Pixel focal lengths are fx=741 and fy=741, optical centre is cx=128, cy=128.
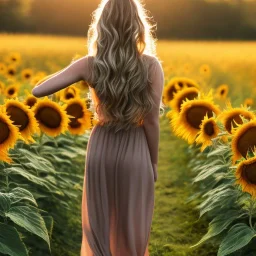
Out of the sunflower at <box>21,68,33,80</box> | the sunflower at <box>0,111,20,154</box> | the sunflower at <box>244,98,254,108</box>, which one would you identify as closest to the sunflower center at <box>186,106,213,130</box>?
the sunflower at <box>0,111,20,154</box>

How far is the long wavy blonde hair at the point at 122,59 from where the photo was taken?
4.02 meters

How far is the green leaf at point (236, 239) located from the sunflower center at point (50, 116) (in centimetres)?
157

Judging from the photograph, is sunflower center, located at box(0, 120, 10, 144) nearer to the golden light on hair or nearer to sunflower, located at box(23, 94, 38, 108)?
sunflower, located at box(23, 94, 38, 108)

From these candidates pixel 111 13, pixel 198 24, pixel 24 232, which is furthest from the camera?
pixel 198 24

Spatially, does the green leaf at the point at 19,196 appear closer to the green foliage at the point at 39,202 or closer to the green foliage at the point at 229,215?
the green foliage at the point at 39,202

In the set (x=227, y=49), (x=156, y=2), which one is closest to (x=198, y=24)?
(x=156, y=2)

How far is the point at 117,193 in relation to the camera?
13.9ft

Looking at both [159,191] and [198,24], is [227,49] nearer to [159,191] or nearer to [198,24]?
[198,24]

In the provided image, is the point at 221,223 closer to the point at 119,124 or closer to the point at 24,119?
the point at 119,124

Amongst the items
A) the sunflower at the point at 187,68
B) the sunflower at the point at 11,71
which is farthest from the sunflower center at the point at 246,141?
the sunflower at the point at 187,68

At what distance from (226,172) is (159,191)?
1.88m

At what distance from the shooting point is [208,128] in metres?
5.23

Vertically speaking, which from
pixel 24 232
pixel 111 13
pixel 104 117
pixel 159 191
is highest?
pixel 111 13

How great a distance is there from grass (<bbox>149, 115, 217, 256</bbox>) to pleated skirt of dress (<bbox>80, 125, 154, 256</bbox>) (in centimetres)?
107
